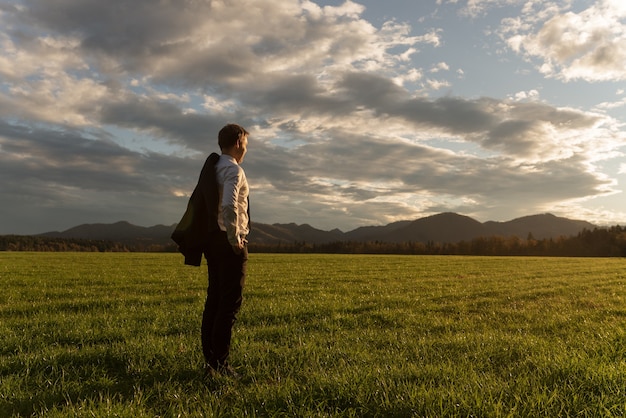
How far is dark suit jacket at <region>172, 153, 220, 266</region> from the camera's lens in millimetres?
5855

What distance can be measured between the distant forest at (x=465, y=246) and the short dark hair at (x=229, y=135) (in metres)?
111

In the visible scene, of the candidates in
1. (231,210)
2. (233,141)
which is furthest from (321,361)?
(233,141)

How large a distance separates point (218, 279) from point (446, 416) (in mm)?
3320

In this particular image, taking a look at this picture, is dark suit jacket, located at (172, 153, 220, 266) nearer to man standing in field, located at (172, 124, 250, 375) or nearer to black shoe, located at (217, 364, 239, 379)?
man standing in field, located at (172, 124, 250, 375)

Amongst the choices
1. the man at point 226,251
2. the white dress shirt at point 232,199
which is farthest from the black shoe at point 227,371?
the white dress shirt at point 232,199

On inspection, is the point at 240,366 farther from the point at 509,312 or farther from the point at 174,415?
the point at 509,312

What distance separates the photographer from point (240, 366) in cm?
626

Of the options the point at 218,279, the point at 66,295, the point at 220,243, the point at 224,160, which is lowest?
the point at 66,295

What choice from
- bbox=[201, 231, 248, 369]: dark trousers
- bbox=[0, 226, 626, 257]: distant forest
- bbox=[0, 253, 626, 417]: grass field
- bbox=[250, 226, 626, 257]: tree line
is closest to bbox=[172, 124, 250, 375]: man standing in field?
bbox=[201, 231, 248, 369]: dark trousers

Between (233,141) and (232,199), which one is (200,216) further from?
(233,141)

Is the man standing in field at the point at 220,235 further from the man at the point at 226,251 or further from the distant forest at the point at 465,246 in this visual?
the distant forest at the point at 465,246

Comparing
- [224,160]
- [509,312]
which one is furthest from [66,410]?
[509,312]

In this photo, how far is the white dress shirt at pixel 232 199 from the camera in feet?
18.1

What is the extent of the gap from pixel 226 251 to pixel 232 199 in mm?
730
